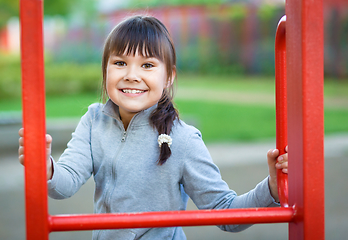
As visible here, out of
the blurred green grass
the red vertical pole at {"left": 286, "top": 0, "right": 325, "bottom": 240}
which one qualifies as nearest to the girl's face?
the red vertical pole at {"left": 286, "top": 0, "right": 325, "bottom": 240}

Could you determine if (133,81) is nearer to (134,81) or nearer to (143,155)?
(134,81)

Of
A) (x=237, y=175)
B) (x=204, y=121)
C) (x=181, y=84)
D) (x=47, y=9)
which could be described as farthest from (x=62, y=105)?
(x=237, y=175)

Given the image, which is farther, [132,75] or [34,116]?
[132,75]

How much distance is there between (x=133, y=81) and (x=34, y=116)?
41 cm

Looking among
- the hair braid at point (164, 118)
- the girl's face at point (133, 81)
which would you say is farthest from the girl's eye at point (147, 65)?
the hair braid at point (164, 118)

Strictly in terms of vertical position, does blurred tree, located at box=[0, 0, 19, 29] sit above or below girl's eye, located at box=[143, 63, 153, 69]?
above

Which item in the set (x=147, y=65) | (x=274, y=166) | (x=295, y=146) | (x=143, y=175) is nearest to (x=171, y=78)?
(x=147, y=65)

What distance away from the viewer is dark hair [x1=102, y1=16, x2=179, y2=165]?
1.26 m

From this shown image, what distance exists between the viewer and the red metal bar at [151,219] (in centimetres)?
90

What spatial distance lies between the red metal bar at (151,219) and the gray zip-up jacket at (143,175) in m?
0.28

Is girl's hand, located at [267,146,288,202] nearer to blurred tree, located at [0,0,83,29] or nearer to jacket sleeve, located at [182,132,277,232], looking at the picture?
jacket sleeve, located at [182,132,277,232]

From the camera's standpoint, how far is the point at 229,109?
8.66 m

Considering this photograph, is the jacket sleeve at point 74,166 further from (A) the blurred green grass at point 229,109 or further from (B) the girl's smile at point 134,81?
(A) the blurred green grass at point 229,109

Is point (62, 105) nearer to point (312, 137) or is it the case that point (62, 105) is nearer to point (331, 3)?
point (331, 3)
